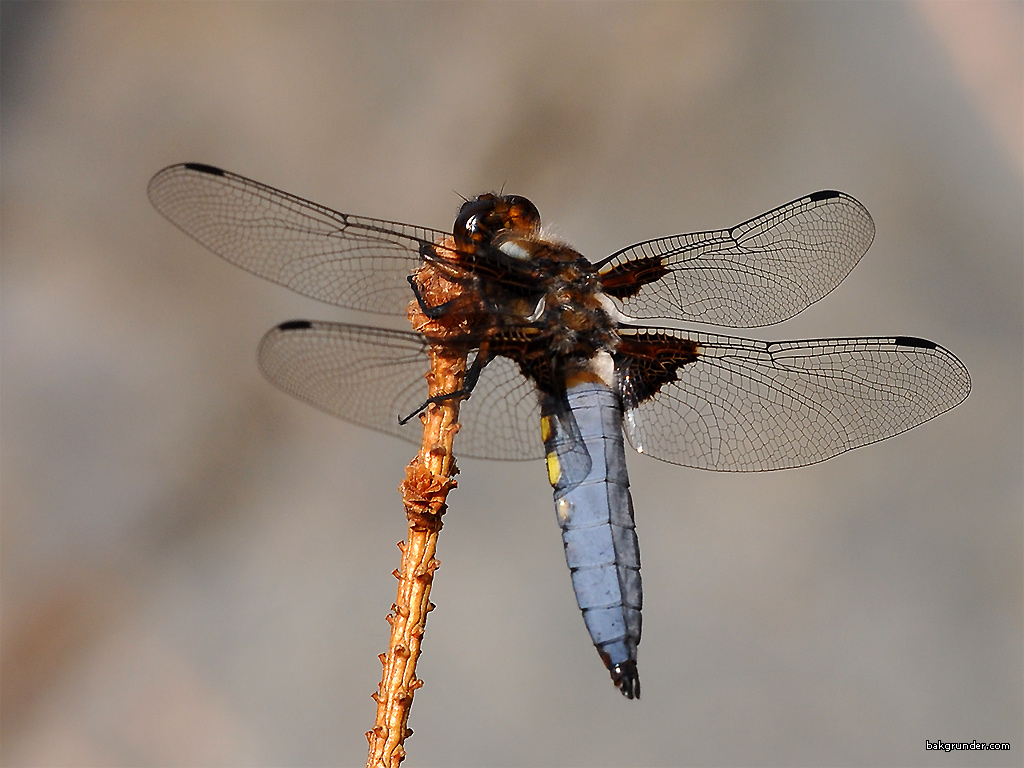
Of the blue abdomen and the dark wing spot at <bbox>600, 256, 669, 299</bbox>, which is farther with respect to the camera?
the dark wing spot at <bbox>600, 256, 669, 299</bbox>

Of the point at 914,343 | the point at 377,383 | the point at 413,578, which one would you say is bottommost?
the point at 413,578

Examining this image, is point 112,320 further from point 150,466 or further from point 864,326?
point 864,326

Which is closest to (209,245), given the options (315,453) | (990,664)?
(315,453)

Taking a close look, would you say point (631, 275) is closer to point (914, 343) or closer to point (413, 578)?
point (914, 343)

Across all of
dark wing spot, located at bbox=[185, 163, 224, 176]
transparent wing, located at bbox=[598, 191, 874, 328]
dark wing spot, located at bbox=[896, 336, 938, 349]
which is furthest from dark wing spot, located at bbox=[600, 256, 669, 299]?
dark wing spot, located at bbox=[185, 163, 224, 176]

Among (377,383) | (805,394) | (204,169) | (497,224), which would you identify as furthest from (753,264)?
A: (204,169)

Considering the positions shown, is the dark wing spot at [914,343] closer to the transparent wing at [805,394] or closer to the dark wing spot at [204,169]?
the transparent wing at [805,394]

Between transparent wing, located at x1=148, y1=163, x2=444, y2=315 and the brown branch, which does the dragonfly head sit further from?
the brown branch
